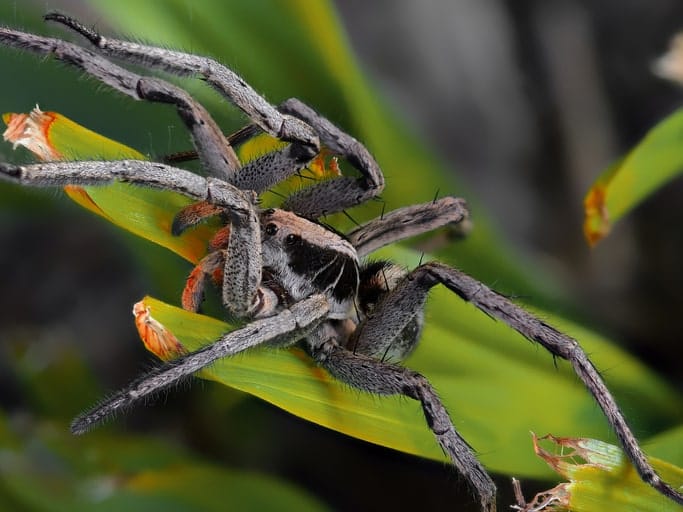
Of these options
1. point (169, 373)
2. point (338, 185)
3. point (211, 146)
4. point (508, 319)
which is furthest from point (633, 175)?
point (169, 373)

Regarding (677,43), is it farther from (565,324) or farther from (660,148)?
(565,324)

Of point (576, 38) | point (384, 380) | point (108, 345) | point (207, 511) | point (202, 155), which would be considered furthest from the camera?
point (576, 38)

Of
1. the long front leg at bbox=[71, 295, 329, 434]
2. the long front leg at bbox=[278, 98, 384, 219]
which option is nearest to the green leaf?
the long front leg at bbox=[278, 98, 384, 219]

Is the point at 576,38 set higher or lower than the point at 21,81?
higher

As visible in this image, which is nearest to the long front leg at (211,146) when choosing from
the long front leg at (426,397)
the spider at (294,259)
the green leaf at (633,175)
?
the spider at (294,259)

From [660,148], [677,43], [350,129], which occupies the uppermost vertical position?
[677,43]

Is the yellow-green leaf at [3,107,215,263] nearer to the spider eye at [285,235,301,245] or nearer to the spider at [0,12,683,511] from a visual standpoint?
the spider at [0,12,683,511]

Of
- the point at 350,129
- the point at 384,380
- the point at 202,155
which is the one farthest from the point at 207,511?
the point at 350,129

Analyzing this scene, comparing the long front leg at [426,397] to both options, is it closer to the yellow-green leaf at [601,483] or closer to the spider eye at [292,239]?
the yellow-green leaf at [601,483]
